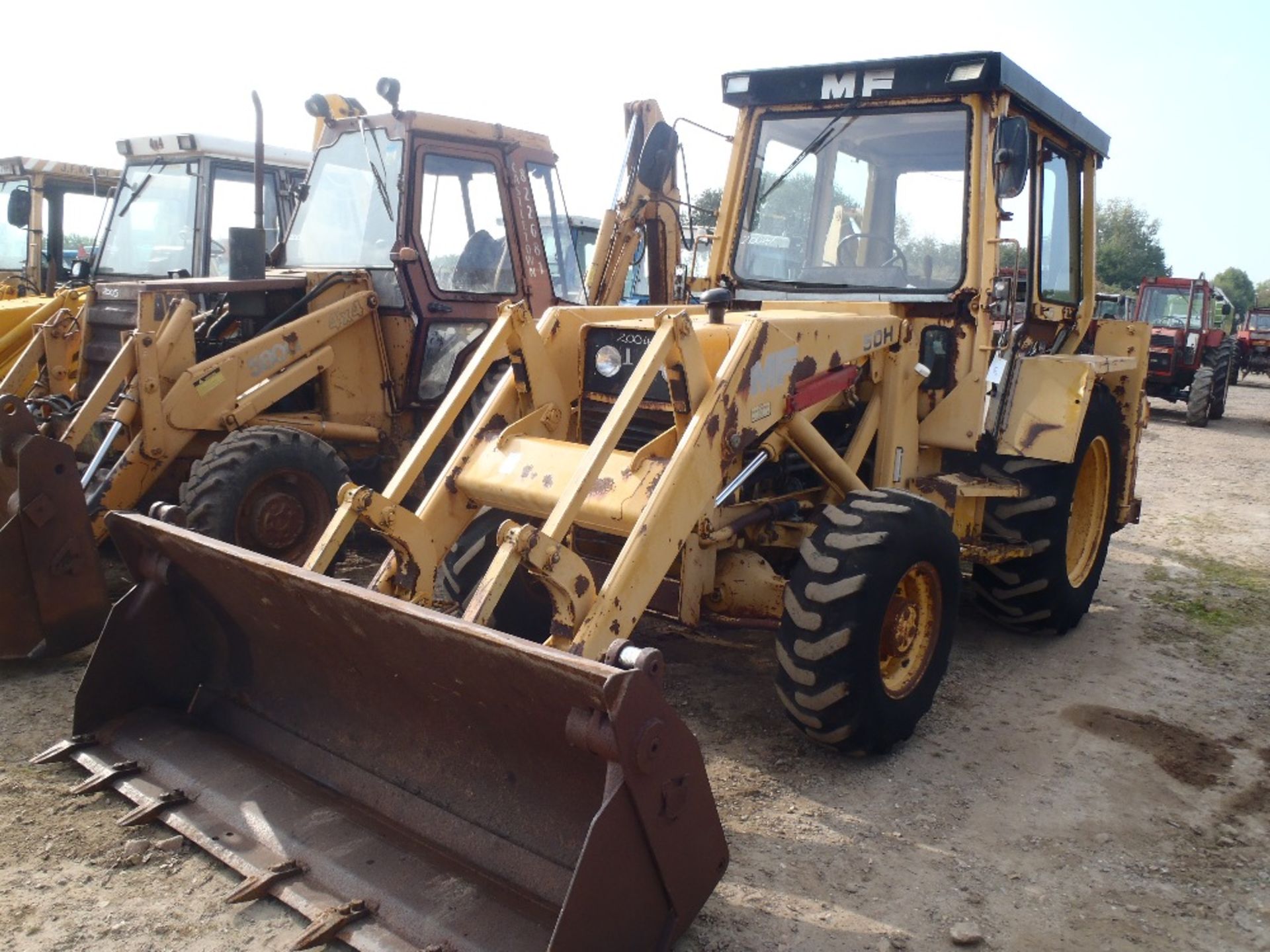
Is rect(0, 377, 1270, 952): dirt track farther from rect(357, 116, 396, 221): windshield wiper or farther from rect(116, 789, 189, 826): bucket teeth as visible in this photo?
rect(357, 116, 396, 221): windshield wiper

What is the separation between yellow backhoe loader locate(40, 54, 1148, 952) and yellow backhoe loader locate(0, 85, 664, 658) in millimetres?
1738

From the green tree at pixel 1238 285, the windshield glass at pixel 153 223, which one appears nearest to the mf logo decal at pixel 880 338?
the windshield glass at pixel 153 223

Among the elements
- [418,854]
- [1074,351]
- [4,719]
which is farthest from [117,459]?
[1074,351]

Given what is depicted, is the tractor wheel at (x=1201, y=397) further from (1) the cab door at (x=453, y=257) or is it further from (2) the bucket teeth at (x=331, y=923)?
(2) the bucket teeth at (x=331, y=923)

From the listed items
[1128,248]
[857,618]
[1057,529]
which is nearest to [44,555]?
[857,618]

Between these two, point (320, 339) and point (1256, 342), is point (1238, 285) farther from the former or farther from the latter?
point (320, 339)

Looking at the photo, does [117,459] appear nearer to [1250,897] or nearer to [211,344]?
[211,344]

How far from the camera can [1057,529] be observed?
5207mm

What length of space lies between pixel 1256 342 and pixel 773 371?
992 inches

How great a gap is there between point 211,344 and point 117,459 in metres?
1.02

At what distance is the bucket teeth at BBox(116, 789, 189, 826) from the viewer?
3297mm

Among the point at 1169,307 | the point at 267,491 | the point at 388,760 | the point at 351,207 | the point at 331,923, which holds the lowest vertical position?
the point at 331,923

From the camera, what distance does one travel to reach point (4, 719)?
420cm

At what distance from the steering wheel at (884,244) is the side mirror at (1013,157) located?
56 cm
